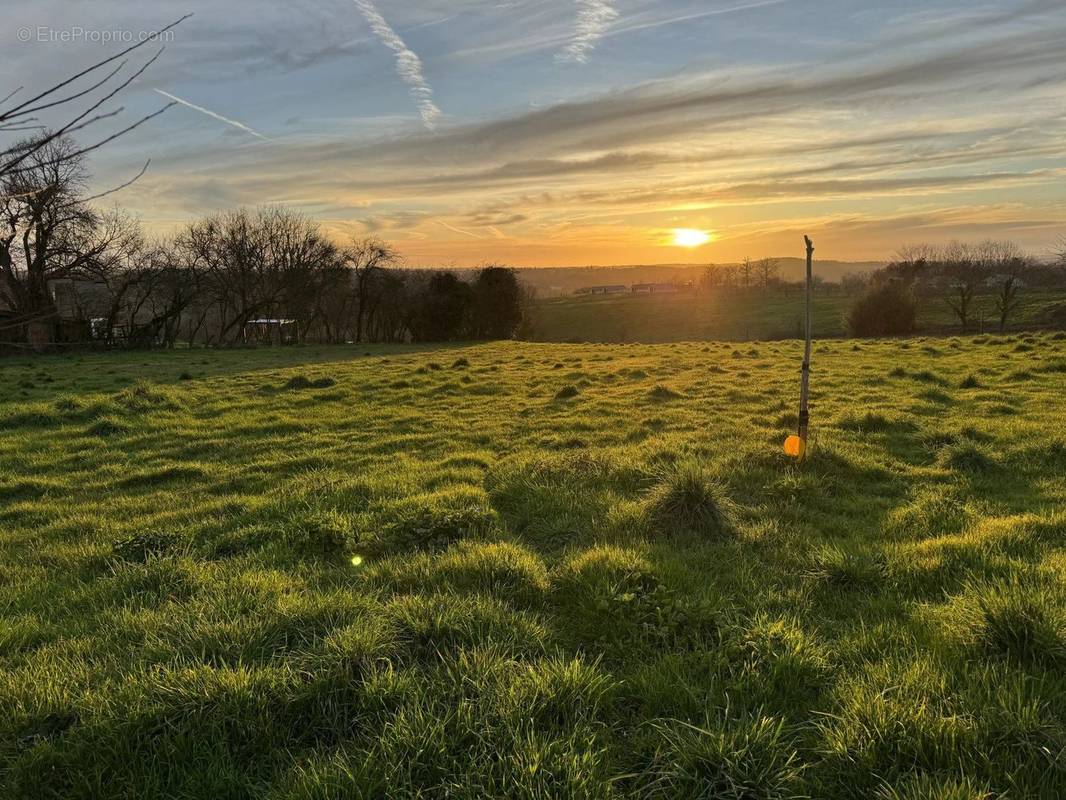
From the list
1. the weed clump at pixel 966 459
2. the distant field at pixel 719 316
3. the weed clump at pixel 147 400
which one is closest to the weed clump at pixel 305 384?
the weed clump at pixel 147 400

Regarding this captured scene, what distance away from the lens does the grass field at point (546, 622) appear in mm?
2699

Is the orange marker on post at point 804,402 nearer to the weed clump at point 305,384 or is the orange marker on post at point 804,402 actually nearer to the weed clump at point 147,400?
the weed clump at point 147,400

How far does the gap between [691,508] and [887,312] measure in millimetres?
47893

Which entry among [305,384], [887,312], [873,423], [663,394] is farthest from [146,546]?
[887,312]

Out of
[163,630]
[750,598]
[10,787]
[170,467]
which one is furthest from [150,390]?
[750,598]

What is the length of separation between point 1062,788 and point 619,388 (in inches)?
546

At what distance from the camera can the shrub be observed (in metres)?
45.3

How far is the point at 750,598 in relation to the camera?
4.23 metres

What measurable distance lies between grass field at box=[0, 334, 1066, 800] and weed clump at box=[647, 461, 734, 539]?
30 millimetres

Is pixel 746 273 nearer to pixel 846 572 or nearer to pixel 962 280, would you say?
pixel 962 280

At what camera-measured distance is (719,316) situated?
86000mm

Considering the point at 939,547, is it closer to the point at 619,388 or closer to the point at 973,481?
the point at 973,481

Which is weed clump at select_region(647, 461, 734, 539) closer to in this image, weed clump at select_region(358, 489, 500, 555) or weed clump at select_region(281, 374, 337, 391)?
weed clump at select_region(358, 489, 500, 555)

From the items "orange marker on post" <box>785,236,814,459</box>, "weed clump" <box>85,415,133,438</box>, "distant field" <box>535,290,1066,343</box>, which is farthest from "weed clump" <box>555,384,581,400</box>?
"distant field" <box>535,290,1066,343</box>
